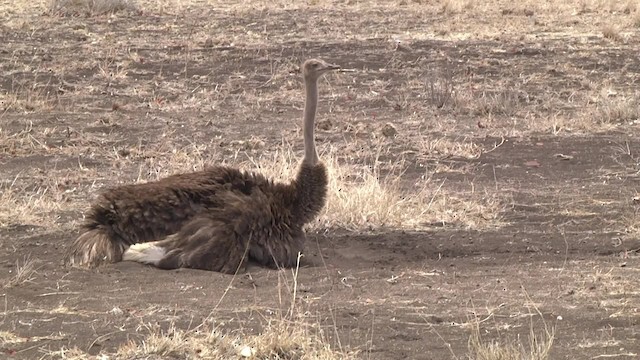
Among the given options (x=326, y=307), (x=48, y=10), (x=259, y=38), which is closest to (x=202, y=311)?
(x=326, y=307)

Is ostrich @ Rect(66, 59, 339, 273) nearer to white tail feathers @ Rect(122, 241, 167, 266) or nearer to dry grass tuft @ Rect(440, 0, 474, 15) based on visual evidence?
white tail feathers @ Rect(122, 241, 167, 266)

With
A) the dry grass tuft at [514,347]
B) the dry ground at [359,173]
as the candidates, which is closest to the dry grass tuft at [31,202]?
the dry ground at [359,173]

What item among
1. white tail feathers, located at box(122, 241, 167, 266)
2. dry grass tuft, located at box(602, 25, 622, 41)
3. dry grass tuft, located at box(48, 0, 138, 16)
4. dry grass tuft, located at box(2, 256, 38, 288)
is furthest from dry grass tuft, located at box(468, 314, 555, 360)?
dry grass tuft, located at box(48, 0, 138, 16)

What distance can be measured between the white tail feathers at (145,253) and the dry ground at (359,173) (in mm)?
87

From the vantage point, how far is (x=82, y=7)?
78.3 feet

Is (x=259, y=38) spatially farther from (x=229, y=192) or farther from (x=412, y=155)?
(x=229, y=192)

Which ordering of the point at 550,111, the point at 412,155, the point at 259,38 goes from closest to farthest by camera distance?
the point at 412,155
the point at 550,111
the point at 259,38

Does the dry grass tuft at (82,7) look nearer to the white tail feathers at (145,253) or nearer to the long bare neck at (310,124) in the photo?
the long bare neck at (310,124)

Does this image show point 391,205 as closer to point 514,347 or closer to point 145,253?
point 145,253

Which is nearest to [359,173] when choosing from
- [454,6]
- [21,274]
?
[21,274]

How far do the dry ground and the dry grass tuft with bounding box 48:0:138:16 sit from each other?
4.15ft

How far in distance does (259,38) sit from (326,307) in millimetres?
14602

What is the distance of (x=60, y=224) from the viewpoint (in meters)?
8.55

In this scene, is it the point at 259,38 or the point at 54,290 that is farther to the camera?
the point at 259,38
